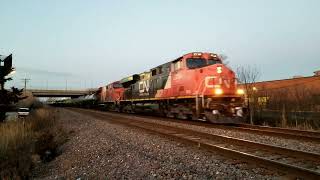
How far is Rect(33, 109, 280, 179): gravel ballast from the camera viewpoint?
19.8 ft

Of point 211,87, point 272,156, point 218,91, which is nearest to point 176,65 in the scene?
point 211,87

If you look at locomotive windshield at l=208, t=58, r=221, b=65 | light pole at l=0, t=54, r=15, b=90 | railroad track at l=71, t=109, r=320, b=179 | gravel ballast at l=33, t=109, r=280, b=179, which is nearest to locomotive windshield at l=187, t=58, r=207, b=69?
locomotive windshield at l=208, t=58, r=221, b=65

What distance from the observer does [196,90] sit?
15.4m

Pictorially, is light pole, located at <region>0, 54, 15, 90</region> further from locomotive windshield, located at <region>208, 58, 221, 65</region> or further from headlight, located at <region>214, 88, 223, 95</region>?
locomotive windshield, located at <region>208, 58, 221, 65</region>

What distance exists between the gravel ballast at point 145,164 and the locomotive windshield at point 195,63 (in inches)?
268

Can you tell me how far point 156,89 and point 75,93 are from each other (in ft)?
298

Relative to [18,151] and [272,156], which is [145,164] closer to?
[272,156]

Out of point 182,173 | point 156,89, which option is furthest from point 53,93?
point 182,173

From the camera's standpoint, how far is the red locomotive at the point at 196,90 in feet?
47.0

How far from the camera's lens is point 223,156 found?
743cm

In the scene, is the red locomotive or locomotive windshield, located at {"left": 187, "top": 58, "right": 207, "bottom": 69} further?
locomotive windshield, located at {"left": 187, "top": 58, "right": 207, "bottom": 69}

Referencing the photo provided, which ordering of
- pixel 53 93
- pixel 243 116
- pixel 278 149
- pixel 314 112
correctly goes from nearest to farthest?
pixel 278 149 < pixel 243 116 < pixel 314 112 < pixel 53 93

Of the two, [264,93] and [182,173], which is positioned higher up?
[264,93]

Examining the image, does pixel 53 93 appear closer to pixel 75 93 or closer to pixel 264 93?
pixel 75 93
